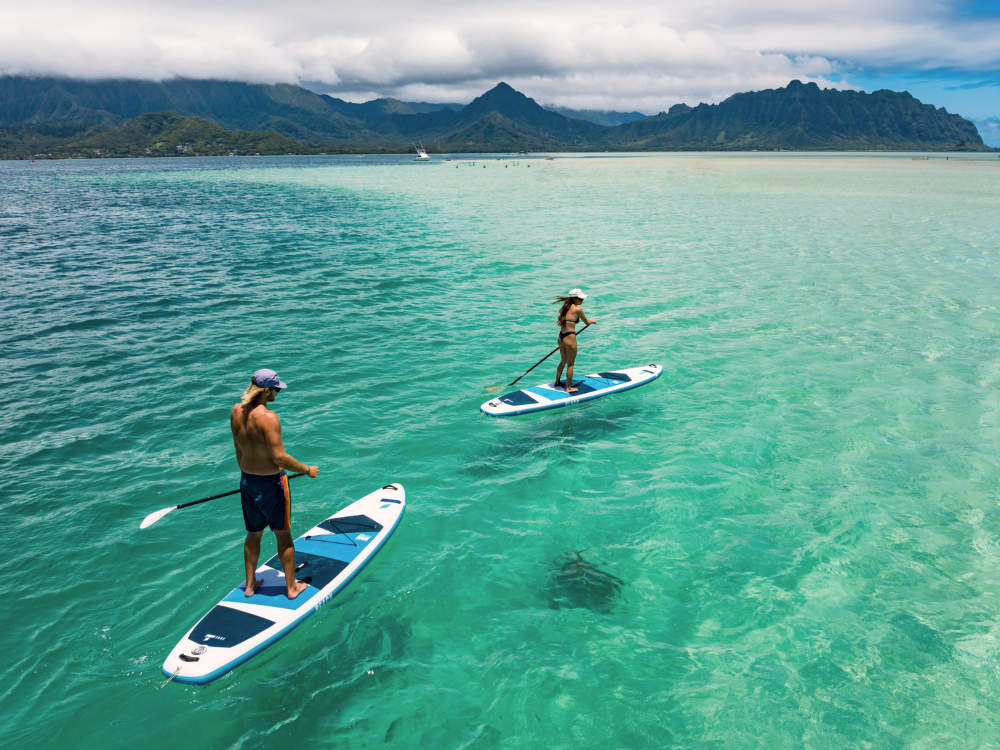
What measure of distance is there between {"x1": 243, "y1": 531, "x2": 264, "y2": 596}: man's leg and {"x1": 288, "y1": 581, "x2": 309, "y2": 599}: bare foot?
2.10 ft

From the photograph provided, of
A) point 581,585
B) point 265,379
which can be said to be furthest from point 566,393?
point 265,379

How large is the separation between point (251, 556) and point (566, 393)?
10.5m

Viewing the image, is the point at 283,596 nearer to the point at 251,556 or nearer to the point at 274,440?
the point at 251,556

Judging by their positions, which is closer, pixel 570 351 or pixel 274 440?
pixel 274 440

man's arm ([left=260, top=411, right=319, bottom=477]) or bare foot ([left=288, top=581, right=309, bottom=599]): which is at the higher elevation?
man's arm ([left=260, top=411, right=319, bottom=477])

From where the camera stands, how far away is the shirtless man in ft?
26.3

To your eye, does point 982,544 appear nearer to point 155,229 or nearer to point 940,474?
point 940,474

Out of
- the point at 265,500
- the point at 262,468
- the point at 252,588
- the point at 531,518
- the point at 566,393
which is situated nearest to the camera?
the point at 262,468

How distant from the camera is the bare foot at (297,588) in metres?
9.16

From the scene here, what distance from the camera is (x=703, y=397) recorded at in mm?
17703

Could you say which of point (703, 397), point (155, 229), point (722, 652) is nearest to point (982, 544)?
point (722, 652)

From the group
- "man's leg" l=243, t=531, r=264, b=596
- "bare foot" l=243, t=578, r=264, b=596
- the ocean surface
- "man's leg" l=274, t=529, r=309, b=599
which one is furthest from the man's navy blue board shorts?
the ocean surface

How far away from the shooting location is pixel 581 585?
10133mm

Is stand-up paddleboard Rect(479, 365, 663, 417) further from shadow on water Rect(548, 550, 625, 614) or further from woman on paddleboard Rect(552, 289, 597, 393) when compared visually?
shadow on water Rect(548, 550, 625, 614)
